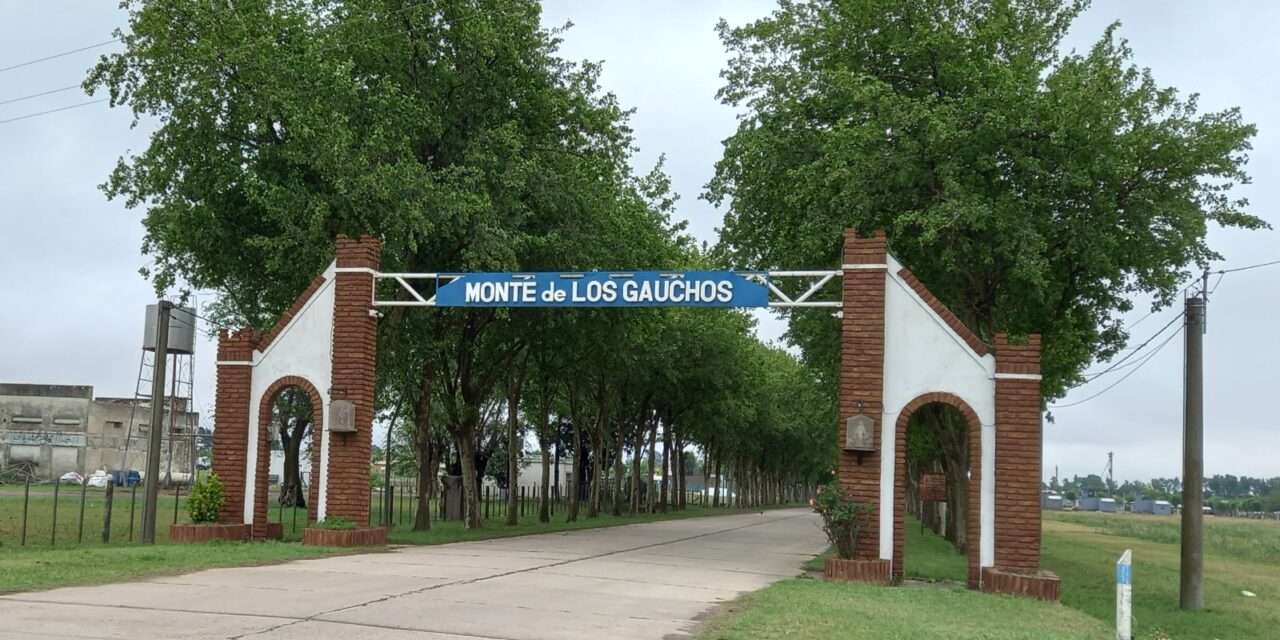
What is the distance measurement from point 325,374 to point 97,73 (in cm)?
903

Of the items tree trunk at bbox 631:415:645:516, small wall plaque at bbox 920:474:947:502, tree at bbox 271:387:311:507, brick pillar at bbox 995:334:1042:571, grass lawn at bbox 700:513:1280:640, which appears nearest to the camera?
grass lawn at bbox 700:513:1280:640

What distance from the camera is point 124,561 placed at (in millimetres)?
15742

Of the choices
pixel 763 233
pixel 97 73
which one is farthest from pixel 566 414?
pixel 97 73

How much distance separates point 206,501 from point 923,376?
490 inches

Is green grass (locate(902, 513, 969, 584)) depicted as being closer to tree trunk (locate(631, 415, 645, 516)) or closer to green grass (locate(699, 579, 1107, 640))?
green grass (locate(699, 579, 1107, 640))

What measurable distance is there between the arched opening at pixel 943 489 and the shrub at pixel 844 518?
1.97 feet

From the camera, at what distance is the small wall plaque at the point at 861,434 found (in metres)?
18.4

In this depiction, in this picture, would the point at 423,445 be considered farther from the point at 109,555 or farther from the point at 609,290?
the point at 109,555

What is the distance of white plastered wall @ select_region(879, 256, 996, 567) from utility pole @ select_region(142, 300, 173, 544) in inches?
506

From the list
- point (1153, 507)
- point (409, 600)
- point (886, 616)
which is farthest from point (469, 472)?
point (1153, 507)

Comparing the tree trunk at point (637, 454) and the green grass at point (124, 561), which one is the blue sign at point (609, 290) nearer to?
the green grass at point (124, 561)

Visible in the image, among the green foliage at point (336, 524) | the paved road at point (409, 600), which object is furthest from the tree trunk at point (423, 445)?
the paved road at point (409, 600)

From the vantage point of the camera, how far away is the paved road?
10164 mm

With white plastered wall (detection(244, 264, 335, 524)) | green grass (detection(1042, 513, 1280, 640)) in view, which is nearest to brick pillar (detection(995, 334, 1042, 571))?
green grass (detection(1042, 513, 1280, 640))
